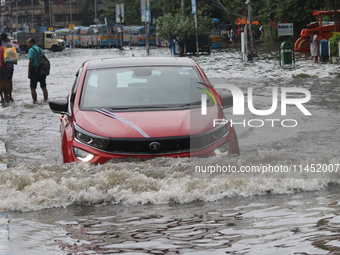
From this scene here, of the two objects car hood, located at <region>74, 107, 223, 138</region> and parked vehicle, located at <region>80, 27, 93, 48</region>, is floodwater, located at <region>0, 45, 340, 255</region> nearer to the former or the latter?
car hood, located at <region>74, 107, 223, 138</region>

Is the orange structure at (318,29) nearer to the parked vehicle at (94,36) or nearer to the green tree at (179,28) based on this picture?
the green tree at (179,28)

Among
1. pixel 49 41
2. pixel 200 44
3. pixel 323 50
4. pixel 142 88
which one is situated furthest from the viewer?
pixel 49 41

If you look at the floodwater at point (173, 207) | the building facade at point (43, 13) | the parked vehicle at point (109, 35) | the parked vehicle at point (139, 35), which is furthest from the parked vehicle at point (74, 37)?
the floodwater at point (173, 207)

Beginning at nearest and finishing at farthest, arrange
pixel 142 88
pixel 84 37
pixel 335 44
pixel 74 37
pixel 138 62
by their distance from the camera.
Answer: pixel 142 88 < pixel 138 62 < pixel 335 44 < pixel 84 37 < pixel 74 37

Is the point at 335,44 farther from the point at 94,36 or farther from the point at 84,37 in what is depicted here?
the point at 84,37

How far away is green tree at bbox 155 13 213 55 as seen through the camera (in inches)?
1727

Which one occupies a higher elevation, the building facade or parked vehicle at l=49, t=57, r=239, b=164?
the building facade

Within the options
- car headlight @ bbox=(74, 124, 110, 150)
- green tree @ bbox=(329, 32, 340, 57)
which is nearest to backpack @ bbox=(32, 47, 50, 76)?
car headlight @ bbox=(74, 124, 110, 150)

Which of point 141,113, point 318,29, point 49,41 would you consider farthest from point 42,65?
point 49,41

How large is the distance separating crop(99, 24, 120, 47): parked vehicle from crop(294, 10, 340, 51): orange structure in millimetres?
37252

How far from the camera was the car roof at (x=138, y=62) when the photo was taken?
7.60 m

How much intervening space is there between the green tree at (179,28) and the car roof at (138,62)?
36.2 m

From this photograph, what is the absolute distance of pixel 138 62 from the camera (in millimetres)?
7633

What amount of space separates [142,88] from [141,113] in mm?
821
